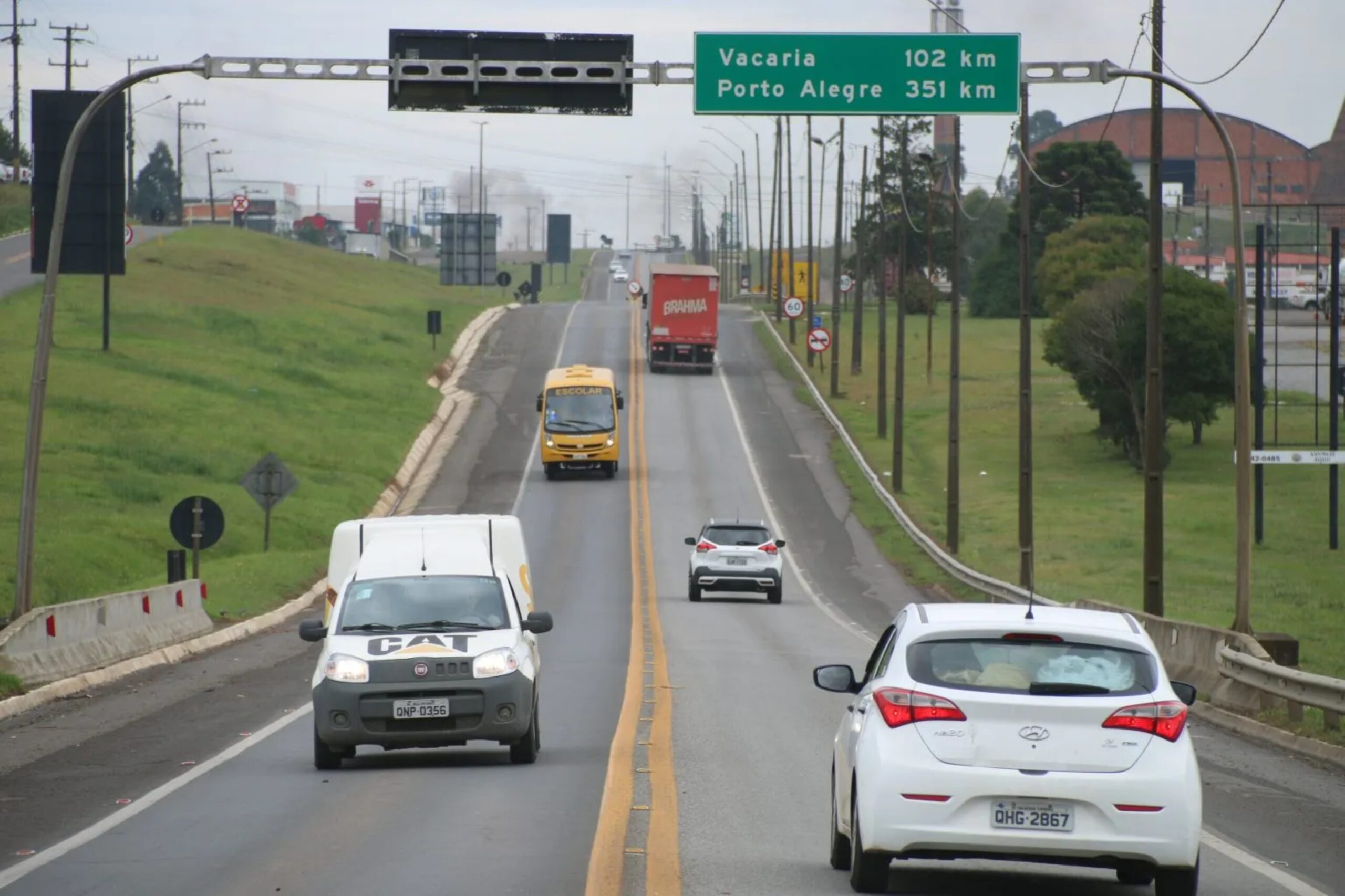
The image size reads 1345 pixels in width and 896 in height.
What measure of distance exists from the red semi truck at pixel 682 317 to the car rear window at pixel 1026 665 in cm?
6686

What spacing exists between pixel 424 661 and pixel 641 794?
8.45 ft

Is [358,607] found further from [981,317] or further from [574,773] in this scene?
[981,317]

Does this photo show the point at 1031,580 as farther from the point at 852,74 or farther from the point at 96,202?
the point at 96,202

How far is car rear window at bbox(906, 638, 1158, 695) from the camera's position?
8.91 m

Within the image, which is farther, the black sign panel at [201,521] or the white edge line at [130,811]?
the black sign panel at [201,521]

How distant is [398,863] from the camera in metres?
10.2

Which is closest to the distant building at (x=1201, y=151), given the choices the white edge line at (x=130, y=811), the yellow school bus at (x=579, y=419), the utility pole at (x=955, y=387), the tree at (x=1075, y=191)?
the tree at (x=1075, y=191)

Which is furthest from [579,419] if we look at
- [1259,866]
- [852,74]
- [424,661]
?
[1259,866]

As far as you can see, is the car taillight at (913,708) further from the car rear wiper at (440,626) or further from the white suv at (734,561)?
the white suv at (734,561)

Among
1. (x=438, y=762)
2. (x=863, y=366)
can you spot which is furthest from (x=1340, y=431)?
(x=438, y=762)

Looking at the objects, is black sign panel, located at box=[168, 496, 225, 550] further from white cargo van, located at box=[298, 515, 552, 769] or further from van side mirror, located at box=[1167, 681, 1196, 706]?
van side mirror, located at box=[1167, 681, 1196, 706]

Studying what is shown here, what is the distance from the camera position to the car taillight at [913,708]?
880 cm

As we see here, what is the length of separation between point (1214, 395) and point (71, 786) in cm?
5844

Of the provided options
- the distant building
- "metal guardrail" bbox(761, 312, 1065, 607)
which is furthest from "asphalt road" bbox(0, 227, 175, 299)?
the distant building
